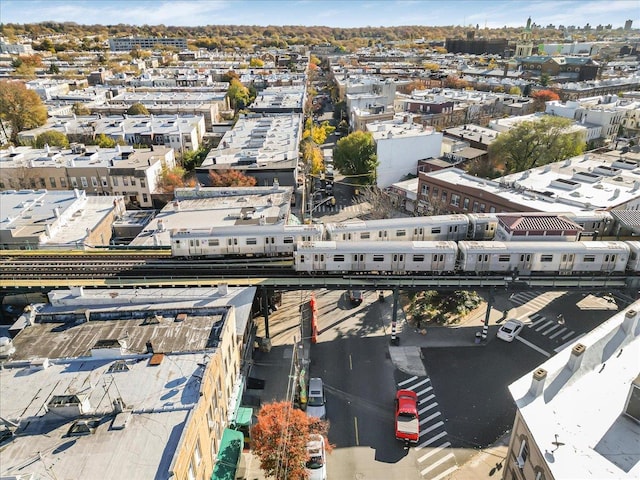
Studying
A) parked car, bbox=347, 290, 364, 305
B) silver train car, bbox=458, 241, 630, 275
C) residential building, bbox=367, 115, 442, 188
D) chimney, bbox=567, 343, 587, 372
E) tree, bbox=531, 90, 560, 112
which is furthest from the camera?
tree, bbox=531, 90, 560, 112

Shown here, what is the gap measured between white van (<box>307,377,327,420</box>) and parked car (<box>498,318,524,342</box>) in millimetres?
16821

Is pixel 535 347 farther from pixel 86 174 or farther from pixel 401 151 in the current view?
pixel 86 174

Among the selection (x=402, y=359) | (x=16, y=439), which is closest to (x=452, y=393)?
(x=402, y=359)

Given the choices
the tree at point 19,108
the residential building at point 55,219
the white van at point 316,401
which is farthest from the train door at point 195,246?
the tree at point 19,108

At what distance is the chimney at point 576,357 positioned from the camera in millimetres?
20453

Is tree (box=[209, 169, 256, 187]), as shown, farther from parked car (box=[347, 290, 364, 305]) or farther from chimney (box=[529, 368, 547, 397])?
chimney (box=[529, 368, 547, 397])

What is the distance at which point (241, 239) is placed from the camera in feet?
132

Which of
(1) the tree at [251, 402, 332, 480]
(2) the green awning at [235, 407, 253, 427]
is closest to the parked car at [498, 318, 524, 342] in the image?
(1) the tree at [251, 402, 332, 480]

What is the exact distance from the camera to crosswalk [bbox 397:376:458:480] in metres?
26.2

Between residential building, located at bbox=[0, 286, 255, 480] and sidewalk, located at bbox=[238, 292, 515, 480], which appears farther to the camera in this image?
sidewalk, located at bbox=[238, 292, 515, 480]

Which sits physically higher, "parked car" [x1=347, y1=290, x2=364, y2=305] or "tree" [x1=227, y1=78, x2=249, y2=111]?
"tree" [x1=227, y1=78, x2=249, y2=111]

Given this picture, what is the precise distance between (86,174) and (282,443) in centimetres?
5551

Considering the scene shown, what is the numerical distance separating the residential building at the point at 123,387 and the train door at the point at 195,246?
773cm

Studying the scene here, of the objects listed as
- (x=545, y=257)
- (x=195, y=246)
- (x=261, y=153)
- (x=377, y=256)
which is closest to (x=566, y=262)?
(x=545, y=257)
